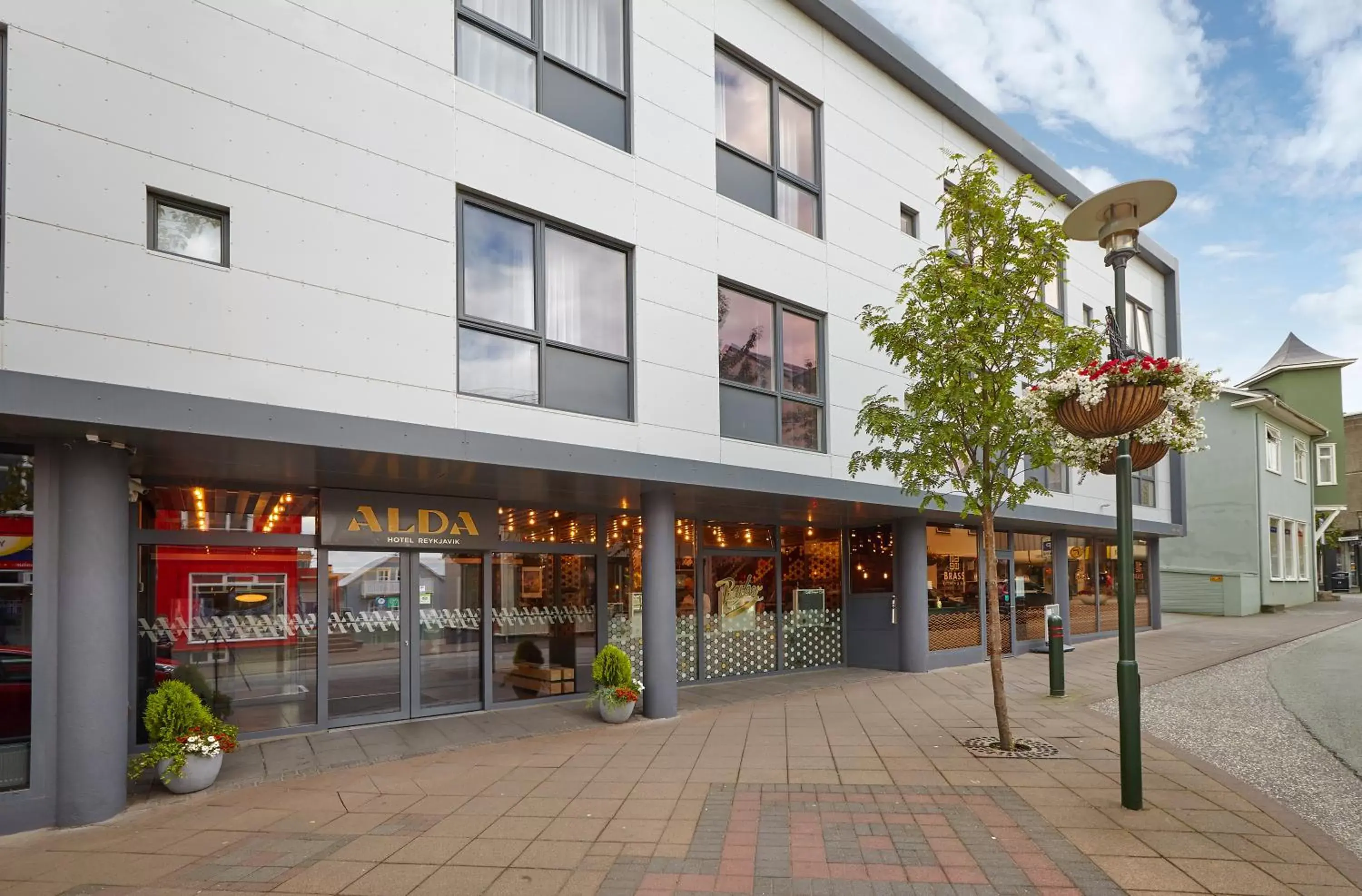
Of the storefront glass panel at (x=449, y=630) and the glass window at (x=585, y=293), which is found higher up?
the glass window at (x=585, y=293)

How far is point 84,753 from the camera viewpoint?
6188 mm

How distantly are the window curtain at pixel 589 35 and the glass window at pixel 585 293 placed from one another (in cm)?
196

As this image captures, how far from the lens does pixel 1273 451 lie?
29672 millimetres

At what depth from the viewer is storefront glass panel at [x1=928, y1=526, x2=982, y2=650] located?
49.2 feet

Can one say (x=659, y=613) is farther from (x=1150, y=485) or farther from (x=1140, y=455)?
(x=1150, y=485)

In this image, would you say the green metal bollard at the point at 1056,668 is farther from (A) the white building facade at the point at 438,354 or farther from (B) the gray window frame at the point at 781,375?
(B) the gray window frame at the point at 781,375

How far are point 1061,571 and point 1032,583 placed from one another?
4.11ft

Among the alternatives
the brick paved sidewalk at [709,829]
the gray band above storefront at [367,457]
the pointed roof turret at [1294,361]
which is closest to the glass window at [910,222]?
the gray band above storefront at [367,457]

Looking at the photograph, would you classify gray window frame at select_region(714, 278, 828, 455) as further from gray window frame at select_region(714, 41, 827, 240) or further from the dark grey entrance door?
the dark grey entrance door

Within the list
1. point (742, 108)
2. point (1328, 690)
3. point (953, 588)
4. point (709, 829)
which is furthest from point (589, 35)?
point (1328, 690)

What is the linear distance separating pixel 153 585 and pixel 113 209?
3.78 metres

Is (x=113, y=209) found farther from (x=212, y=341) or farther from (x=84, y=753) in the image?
(x=84, y=753)

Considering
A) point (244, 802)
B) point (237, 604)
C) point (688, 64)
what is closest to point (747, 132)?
point (688, 64)

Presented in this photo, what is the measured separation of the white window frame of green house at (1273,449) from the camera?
2855cm
